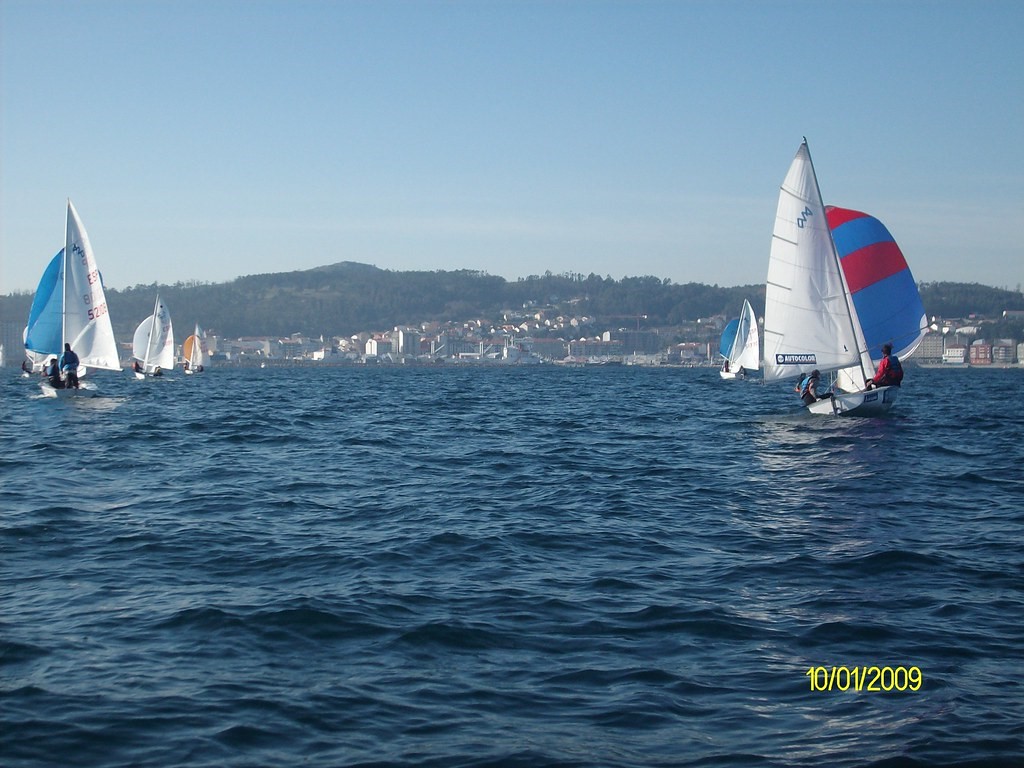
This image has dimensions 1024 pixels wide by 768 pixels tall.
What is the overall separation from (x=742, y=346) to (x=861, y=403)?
39.2 meters

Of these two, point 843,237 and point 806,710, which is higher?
point 843,237

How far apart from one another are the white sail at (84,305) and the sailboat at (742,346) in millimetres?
35840

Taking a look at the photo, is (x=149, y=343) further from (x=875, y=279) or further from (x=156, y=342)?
(x=875, y=279)

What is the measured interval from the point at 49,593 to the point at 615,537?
490 cm

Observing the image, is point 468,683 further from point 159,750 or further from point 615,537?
point 615,537

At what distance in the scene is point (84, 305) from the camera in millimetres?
29281

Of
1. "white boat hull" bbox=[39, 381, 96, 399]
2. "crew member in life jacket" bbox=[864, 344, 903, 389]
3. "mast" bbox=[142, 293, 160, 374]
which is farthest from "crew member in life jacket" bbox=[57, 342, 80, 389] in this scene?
"mast" bbox=[142, 293, 160, 374]

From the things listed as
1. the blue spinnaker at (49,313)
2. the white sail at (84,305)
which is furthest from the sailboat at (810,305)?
the blue spinnaker at (49,313)

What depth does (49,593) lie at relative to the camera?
725 centimetres

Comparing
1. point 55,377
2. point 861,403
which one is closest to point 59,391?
point 55,377

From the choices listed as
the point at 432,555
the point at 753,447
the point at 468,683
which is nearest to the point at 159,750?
the point at 468,683
